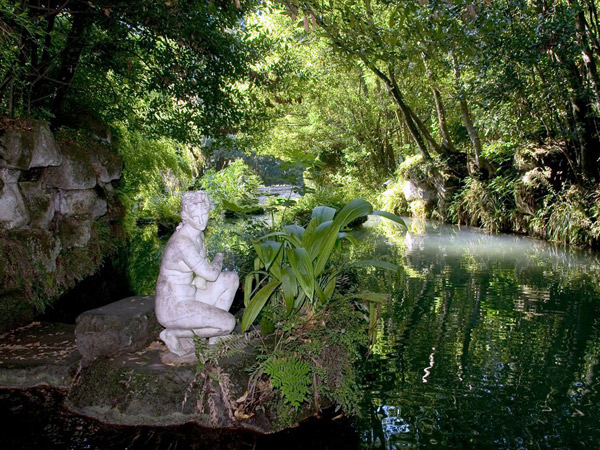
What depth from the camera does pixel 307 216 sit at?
509 inches

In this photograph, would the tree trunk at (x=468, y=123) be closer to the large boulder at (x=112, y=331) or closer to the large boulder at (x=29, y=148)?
the large boulder at (x=29, y=148)

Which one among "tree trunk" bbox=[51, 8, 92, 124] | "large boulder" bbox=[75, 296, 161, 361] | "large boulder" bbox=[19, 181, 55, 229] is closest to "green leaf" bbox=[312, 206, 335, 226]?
"large boulder" bbox=[75, 296, 161, 361]

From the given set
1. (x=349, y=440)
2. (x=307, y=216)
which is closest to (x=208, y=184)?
(x=307, y=216)

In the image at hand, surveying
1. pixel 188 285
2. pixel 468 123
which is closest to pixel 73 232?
pixel 188 285

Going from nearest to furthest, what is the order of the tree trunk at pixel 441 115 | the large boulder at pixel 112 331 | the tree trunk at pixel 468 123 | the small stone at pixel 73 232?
the large boulder at pixel 112 331 < the small stone at pixel 73 232 < the tree trunk at pixel 468 123 < the tree trunk at pixel 441 115

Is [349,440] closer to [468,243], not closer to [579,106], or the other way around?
[468,243]

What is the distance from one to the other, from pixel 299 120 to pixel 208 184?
33.5ft

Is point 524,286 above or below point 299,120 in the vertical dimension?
below

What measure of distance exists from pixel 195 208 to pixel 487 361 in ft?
9.09

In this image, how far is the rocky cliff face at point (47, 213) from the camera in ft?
16.0

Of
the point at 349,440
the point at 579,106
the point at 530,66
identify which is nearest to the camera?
the point at 349,440

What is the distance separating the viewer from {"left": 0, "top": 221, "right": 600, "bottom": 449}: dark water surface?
2787 mm

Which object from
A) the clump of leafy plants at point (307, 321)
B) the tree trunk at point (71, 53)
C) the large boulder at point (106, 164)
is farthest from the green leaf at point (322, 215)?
the large boulder at point (106, 164)

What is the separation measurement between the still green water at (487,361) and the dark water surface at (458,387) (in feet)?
0.03
